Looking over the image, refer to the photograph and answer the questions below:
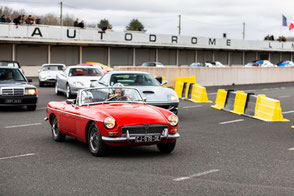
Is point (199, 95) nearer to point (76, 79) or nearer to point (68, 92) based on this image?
point (76, 79)

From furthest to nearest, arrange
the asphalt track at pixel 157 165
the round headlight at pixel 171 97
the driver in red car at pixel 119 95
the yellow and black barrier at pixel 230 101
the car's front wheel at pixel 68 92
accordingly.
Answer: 1. the car's front wheel at pixel 68 92
2. the yellow and black barrier at pixel 230 101
3. the round headlight at pixel 171 97
4. the driver in red car at pixel 119 95
5. the asphalt track at pixel 157 165

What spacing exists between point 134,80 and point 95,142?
657 centimetres

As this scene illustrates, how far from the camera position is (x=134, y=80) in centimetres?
1559

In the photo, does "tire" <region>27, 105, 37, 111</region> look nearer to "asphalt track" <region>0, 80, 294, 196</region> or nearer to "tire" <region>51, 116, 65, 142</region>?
"asphalt track" <region>0, 80, 294, 196</region>

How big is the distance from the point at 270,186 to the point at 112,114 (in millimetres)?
3074

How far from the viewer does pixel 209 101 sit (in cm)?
2231

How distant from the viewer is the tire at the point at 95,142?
8.90 metres

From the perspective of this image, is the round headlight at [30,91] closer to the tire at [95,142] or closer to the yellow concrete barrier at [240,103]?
the yellow concrete barrier at [240,103]

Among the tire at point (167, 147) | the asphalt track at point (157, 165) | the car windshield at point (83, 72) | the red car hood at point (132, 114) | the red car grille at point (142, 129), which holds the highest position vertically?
the car windshield at point (83, 72)

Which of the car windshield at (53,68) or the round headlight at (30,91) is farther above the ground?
the car windshield at (53,68)

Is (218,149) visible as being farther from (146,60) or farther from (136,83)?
(146,60)

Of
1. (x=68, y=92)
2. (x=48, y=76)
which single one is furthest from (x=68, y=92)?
(x=48, y=76)

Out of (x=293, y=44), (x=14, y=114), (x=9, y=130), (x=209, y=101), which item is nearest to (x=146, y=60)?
(x=293, y=44)

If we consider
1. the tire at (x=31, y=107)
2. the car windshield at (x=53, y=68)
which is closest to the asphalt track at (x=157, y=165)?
the tire at (x=31, y=107)
